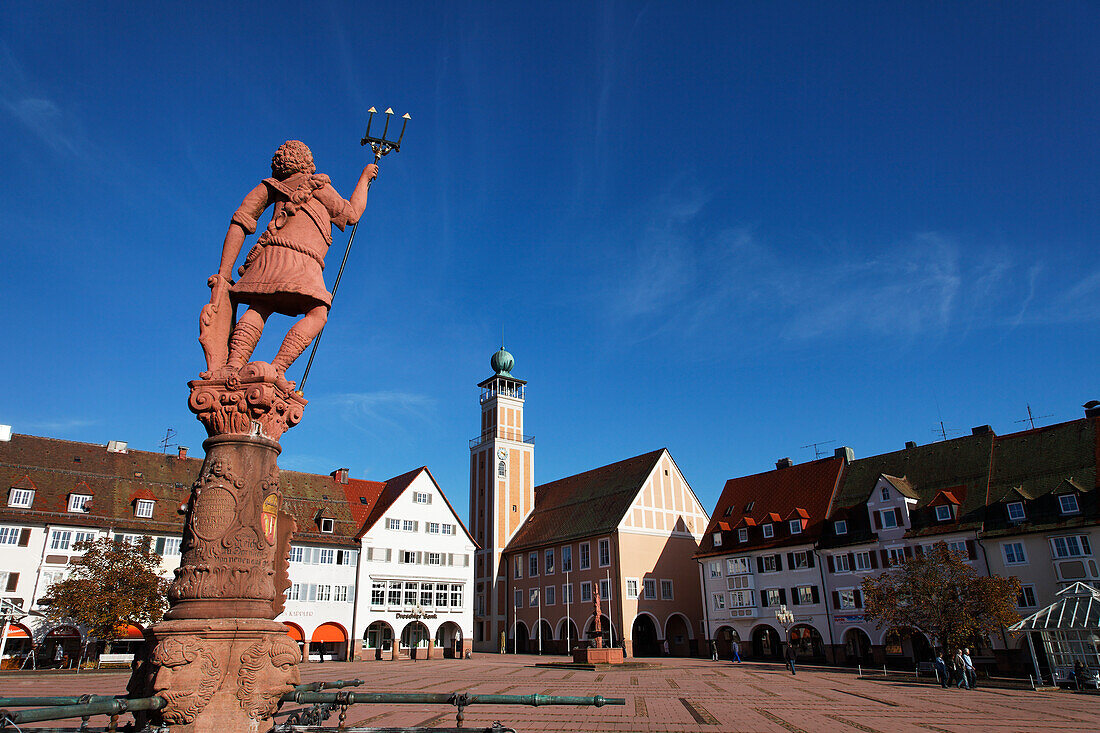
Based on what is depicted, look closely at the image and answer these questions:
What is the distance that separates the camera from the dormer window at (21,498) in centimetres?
3925

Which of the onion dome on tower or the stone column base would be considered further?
the onion dome on tower

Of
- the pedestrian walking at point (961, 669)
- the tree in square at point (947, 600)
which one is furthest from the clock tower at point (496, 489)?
the pedestrian walking at point (961, 669)

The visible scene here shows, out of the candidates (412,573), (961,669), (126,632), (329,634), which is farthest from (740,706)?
(412,573)

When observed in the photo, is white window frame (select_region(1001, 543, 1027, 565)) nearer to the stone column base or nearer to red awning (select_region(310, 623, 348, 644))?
red awning (select_region(310, 623, 348, 644))

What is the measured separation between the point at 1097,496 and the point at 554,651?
37.8 m

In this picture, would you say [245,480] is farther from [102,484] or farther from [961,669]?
[102,484]

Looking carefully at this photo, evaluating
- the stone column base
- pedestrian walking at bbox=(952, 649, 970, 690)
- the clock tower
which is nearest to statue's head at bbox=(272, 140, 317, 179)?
the stone column base

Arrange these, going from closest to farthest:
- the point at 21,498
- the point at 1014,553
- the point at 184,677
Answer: the point at 184,677, the point at 1014,553, the point at 21,498

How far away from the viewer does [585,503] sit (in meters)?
61.9

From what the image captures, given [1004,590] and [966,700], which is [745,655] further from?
[966,700]

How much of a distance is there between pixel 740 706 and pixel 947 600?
17069mm

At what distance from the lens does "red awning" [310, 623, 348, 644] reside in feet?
149

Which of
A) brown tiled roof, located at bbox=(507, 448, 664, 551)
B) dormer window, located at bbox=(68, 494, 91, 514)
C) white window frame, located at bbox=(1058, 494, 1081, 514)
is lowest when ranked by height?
white window frame, located at bbox=(1058, 494, 1081, 514)

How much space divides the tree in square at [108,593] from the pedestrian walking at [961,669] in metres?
34.1
